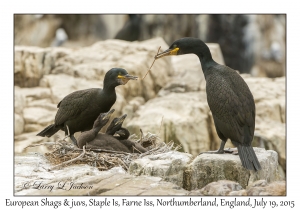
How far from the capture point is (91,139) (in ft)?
32.3

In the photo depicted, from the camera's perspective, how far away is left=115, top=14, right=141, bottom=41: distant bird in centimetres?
2659

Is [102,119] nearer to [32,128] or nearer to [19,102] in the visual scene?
[32,128]

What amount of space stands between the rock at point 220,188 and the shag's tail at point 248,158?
1.72 feet

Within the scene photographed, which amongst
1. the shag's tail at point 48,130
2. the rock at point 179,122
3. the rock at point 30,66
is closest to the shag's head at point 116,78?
the shag's tail at point 48,130

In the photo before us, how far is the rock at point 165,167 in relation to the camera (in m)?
8.26

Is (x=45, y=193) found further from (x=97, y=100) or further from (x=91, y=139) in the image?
(x=97, y=100)

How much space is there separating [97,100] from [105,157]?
4.31 feet

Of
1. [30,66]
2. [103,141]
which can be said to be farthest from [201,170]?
[30,66]

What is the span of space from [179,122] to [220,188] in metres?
9.14

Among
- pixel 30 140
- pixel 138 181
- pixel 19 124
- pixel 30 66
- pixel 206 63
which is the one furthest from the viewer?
pixel 30 66

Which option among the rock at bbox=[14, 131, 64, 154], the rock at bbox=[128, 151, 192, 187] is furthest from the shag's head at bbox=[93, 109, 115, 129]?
the rock at bbox=[14, 131, 64, 154]

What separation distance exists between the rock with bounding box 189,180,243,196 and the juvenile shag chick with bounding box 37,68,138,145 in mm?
2914

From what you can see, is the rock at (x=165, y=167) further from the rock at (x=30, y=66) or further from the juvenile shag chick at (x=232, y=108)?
the rock at (x=30, y=66)

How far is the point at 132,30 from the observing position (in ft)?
88.3
